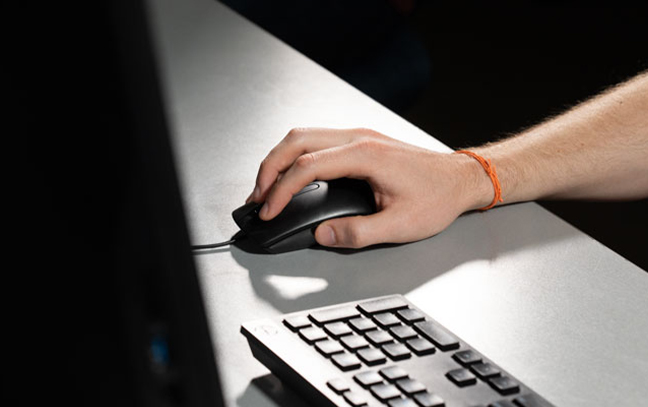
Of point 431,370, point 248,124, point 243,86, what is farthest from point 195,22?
point 431,370

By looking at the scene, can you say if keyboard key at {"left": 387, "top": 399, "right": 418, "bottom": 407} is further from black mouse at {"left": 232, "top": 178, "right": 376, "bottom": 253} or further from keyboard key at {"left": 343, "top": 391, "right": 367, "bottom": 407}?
black mouse at {"left": 232, "top": 178, "right": 376, "bottom": 253}

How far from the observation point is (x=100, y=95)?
22cm

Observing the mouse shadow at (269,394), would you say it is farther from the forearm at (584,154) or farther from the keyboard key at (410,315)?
the forearm at (584,154)

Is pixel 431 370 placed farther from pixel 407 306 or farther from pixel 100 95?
pixel 100 95

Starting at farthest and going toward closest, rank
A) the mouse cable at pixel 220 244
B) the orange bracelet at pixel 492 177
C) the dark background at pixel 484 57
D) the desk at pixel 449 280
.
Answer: the dark background at pixel 484 57 → the orange bracelet at pixel 492 177 → the mouse cable at pixel 220 244 → the desk at pixel 449 280

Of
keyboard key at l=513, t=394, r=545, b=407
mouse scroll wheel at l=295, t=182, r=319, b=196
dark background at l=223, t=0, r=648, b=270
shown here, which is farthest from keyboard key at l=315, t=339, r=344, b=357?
dark background at l=223, t=0, r=648, b=270

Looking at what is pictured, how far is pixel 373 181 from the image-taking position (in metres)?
0.72

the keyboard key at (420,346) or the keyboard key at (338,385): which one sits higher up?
the keyboard key at (338,385)

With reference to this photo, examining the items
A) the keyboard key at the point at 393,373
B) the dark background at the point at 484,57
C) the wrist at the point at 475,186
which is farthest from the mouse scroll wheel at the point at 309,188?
the dark background at the point at 484,57

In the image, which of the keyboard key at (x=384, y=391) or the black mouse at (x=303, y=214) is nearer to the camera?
the keyboard key at (x=384, y=391)

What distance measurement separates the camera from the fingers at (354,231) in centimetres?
69

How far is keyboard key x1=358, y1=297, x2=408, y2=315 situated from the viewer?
562 mm

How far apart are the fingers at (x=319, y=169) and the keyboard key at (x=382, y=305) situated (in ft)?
0.49

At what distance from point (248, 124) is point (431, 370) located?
47cm
